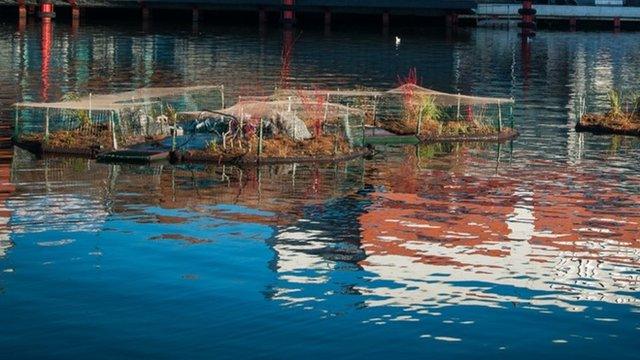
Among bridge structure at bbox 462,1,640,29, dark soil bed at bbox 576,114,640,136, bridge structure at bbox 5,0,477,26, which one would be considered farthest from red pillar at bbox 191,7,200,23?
dark soil bed at bbox 576,114,640,136

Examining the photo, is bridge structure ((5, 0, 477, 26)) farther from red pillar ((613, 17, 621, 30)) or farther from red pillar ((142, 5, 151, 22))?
red pillar ((613, 17, 621, 30))

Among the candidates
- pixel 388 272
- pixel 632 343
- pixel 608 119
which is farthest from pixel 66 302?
pixel 608 119

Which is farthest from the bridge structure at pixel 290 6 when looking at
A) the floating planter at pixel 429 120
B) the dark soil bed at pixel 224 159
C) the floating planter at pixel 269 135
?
the dark soil bed at pixel 224 159

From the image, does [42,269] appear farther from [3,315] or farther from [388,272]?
[388,272]

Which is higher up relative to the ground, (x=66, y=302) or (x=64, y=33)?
(x=64, y=33)

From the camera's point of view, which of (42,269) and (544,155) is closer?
(42,269)

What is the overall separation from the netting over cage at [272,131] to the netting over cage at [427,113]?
2.12 meters

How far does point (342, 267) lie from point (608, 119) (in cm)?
2981

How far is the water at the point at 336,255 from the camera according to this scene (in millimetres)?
24375

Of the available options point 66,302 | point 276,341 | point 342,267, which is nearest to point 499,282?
point 342,267

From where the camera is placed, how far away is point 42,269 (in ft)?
94.0

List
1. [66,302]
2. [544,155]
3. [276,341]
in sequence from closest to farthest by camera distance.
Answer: [276,341] < [66,302] < [544,155]

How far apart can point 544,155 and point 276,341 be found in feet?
84.9

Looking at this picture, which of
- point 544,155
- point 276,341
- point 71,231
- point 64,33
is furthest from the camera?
point 64,33
